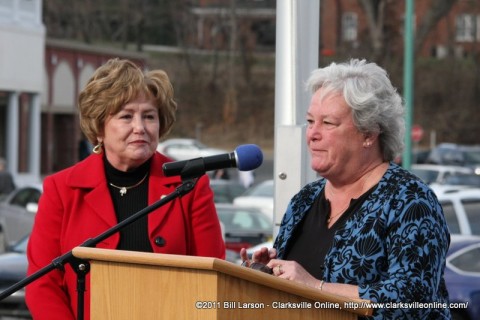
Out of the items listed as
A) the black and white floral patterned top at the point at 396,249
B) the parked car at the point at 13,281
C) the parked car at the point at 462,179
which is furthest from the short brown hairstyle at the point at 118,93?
the parked car at the point at 462,179

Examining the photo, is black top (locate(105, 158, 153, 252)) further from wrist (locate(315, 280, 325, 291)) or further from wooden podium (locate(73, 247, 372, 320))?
wooden podium (locate(73, 247, 372, 320))

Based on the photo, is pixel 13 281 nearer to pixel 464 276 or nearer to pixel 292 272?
pixel 464 276

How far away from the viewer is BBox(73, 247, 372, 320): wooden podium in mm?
3828

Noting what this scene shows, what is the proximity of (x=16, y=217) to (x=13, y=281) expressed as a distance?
9.46 m

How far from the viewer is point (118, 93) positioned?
5.16 metres

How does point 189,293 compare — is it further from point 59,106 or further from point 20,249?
point 59,106

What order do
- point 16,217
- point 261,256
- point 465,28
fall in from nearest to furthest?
point 261,256, point 16,217, point 465,28

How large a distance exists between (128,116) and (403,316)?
1.41 meters

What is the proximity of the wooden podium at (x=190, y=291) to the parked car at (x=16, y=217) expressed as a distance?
18.0m

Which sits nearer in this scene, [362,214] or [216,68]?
[362,214]

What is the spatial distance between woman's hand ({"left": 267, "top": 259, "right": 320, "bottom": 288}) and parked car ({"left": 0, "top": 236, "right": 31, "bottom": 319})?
25.9 ft

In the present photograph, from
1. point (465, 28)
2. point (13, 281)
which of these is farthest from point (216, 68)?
point (13, 281)

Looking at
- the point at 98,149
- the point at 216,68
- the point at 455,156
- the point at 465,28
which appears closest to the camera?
the point at 98,149

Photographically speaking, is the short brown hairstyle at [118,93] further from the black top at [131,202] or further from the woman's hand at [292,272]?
the woman's hand at [292,272]
